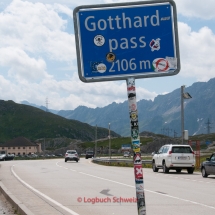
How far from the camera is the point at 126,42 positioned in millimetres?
5160

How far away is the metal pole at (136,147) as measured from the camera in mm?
5062

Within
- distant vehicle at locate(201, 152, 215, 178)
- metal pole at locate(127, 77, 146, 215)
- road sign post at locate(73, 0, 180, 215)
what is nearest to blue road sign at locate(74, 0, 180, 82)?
road sign post at locate(73, 0, 180, 215)

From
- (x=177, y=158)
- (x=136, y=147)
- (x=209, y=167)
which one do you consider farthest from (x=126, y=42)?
(x=177, y=158)

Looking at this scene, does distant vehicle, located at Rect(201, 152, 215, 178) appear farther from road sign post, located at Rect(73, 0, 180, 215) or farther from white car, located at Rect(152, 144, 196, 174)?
road sign post, located at Rect(73, 0, 180, 215)

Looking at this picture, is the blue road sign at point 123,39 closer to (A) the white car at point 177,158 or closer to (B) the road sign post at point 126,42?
(B) the road sign post at point 126,42

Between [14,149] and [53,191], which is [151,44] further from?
[14,149]

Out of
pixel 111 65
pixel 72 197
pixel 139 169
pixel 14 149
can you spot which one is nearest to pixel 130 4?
pixel 111 65

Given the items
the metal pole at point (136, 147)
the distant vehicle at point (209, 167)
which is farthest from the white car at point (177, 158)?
the metal pole at point (136, 147)

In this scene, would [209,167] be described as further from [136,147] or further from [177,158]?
[136,147]

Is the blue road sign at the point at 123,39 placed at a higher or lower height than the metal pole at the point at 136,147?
higher

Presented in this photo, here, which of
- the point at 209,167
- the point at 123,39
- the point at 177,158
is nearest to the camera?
the point at 123,39

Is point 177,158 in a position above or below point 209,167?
above

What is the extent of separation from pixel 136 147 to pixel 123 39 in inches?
42.9

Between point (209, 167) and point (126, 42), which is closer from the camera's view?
point (126, 42)
